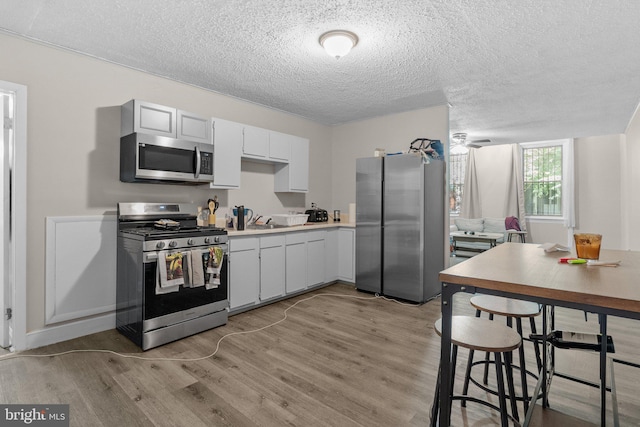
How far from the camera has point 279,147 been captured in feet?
14.3

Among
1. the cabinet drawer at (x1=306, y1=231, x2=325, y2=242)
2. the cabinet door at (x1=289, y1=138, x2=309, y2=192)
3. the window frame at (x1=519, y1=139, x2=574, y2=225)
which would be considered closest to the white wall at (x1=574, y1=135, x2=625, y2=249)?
the window frame at (x1=519, y1=139, x2=574, y2=225)

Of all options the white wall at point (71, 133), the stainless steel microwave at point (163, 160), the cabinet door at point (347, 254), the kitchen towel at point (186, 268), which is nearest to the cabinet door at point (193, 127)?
the stainless steel microwave at point (163, 160)

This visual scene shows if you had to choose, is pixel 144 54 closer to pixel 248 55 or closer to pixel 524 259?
pixel 248 55

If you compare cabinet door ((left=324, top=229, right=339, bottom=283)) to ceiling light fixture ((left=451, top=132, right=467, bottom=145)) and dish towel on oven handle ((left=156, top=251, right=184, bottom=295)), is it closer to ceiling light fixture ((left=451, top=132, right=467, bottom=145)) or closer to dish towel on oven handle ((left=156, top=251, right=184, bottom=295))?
dish towel on oven handle ((left=156, top=251, right=184, bottom=295))

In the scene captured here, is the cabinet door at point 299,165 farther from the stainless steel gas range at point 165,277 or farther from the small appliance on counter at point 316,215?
the stainless steel gas range at point 165,277

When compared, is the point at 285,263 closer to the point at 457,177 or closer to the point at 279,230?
the point at 279,230

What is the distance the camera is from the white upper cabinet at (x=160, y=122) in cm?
300

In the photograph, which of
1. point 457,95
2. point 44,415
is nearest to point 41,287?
point 44,415

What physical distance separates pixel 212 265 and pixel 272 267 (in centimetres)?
92

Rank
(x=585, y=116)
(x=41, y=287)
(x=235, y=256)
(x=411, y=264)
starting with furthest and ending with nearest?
1. (x=585, y=116)
2. (x=411, y=264)
3. (x=235, y=256)
4. (x=41, y=287)

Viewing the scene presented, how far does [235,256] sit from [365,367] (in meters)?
1.73

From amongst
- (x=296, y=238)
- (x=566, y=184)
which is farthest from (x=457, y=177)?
(x=296, y=238)

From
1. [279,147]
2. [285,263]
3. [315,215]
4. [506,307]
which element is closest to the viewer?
[506,307]

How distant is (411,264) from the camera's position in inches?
157
